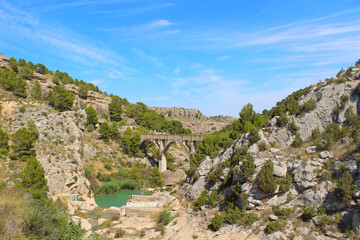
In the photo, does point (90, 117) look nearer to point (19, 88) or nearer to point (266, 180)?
point (19, 88)

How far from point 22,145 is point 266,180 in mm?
32973

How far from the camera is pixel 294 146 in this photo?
20953 millimetres

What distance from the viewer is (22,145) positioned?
33.6 m

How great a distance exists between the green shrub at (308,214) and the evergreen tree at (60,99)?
174ft

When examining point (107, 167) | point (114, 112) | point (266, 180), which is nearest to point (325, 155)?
point (266, 180)

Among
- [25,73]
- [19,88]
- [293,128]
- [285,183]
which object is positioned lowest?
[285,183]

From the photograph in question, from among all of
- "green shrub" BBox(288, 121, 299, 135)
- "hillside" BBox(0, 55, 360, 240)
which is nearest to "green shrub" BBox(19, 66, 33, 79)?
"hillside" BBox(0, 55, 360, 240)

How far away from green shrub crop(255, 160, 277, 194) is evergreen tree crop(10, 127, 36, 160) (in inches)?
1230

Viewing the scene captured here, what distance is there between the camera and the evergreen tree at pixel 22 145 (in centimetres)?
3312

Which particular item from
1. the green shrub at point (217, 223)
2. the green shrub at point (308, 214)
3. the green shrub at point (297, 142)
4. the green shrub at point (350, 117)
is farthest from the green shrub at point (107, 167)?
the green shrub at point (350, 117)

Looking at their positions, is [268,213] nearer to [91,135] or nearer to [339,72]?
[339,72]

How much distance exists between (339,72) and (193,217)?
21247 mm

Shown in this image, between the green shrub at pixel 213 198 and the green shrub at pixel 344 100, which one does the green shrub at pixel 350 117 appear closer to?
the green shrub at pixel 344 100

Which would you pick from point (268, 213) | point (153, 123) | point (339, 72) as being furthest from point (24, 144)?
point (153, 123)
